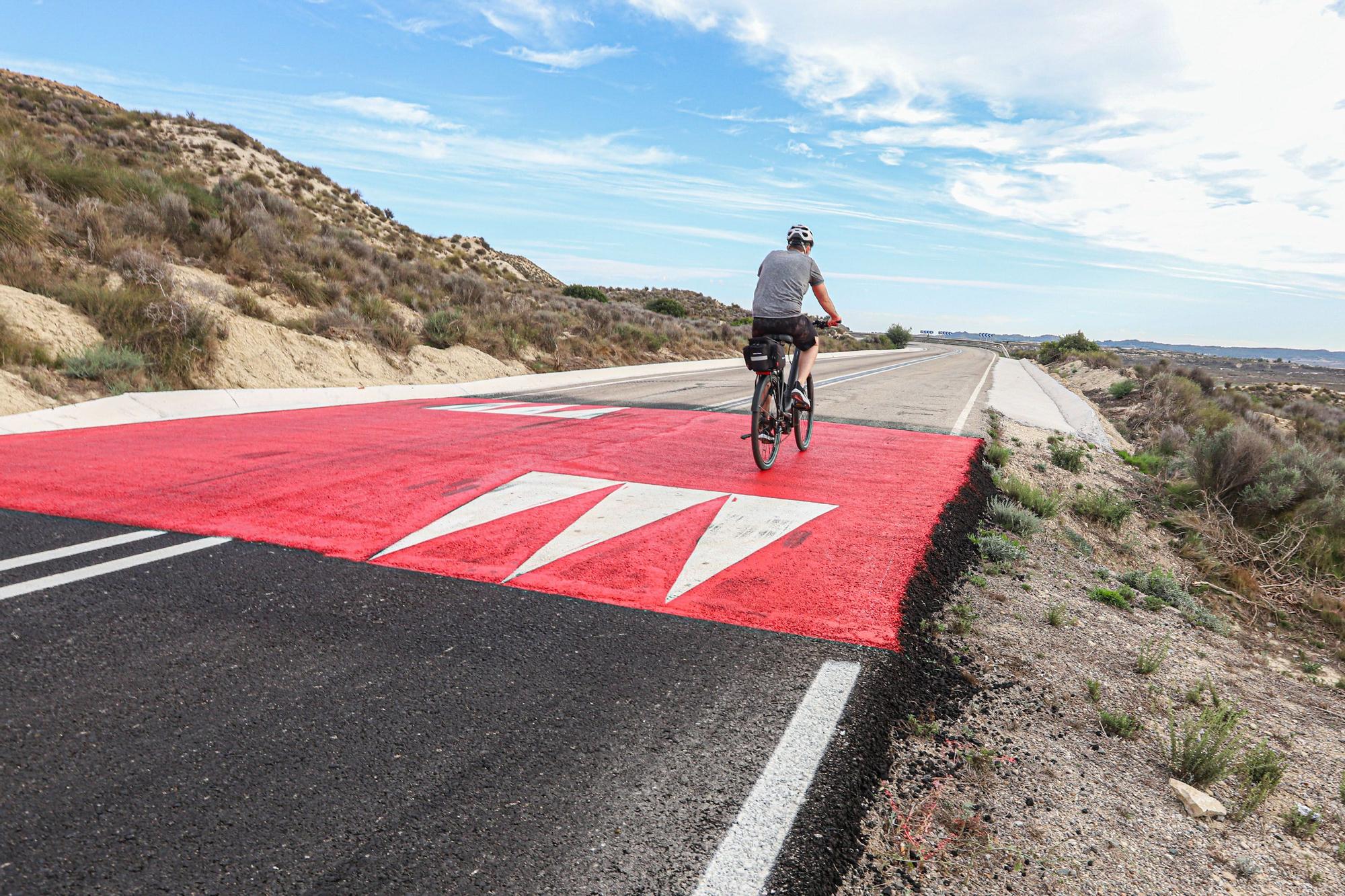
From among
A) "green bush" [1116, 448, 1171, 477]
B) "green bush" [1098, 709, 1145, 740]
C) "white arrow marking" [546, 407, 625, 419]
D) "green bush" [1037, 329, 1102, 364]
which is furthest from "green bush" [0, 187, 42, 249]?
"green bush" [1037, 329, 1102, 364]

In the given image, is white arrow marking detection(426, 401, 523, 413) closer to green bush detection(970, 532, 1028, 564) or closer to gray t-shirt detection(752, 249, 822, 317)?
gray t-shirt detection(752, 249, 822, 317)

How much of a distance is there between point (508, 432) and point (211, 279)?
384 inches

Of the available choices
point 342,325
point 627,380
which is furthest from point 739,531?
point 627,380

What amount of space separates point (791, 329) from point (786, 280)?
1.54 feet

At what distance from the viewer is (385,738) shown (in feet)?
8.72

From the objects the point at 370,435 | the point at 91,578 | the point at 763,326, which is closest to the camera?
the point at 91,578

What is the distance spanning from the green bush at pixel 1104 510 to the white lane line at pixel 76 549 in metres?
8.11

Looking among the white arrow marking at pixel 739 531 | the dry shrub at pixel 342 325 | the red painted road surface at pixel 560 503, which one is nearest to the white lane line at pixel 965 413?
the red painted road surface at pixel 560 503

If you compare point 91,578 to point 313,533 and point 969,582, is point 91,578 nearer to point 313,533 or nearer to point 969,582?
point 313,533

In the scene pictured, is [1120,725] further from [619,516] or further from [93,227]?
[93,227]

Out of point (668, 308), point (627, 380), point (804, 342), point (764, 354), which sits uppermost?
point (668, 308)

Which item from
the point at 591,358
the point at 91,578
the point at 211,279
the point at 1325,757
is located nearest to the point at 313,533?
the point at 91,578

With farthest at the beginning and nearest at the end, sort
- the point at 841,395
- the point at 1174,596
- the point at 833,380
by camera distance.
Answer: the point at 833,380 < the point at 841,395 < the point at 1174,596

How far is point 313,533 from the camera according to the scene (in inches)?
193
